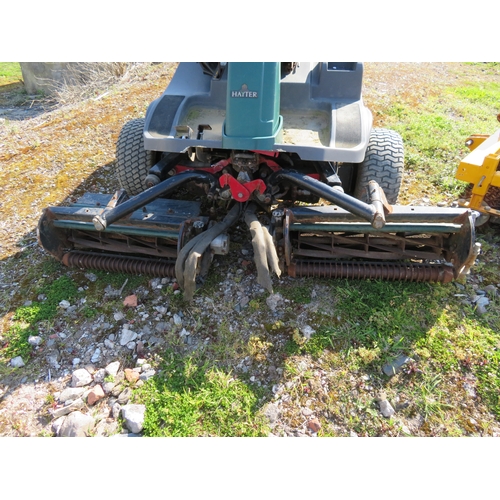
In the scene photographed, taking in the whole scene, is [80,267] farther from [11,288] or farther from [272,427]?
[272,427]

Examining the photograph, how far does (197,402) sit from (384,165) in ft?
8.14

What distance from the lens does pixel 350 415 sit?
2420 millimetres

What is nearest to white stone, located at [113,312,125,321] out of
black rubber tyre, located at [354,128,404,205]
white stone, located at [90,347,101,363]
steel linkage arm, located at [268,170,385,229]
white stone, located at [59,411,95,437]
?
white stone, located at [90,347,101,363]

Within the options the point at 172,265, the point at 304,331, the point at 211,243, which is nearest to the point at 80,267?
the point at 172,265

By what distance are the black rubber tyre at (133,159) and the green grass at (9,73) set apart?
10.9m

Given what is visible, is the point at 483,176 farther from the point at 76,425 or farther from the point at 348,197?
the point at 76,425

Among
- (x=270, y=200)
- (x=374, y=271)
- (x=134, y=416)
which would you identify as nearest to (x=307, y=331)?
(x=374, y=271)

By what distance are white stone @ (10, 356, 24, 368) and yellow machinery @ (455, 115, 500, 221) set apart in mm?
3821

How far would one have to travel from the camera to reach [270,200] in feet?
10.5

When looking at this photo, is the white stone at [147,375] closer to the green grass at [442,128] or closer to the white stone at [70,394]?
the white stone at [70,394]

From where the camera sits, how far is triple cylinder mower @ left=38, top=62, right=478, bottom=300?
274 cm

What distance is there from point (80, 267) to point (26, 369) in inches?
36.6

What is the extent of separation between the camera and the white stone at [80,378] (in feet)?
8.63

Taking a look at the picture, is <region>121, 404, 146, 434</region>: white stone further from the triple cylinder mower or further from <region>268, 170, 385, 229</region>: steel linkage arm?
<region>268, 170, 385, 229</region>: steel linkage arm
